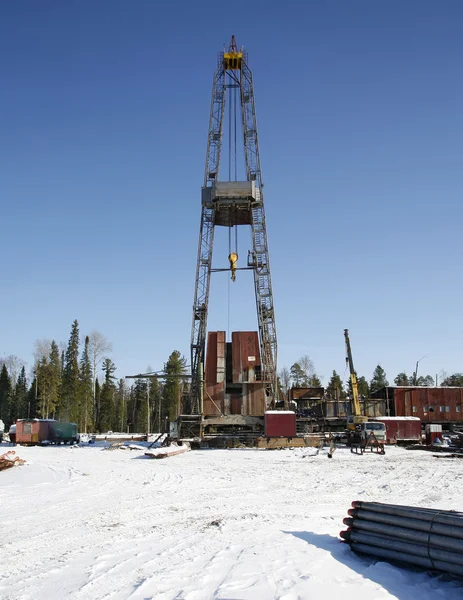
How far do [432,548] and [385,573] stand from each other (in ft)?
2.29

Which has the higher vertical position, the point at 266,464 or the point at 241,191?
the point at 241,191

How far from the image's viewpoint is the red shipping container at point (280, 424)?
36875 millimetres

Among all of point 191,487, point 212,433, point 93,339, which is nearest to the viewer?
point 191,487

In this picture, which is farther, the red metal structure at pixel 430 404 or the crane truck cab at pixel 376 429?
the red metal structure at pixel 430 404

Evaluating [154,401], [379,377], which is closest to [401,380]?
[379,377]

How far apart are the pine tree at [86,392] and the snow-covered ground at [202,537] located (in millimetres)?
57710

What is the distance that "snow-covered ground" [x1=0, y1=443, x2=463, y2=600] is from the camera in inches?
253

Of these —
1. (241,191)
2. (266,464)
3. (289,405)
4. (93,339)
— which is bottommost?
(266,464)

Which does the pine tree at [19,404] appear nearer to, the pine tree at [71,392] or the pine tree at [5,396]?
the pine tree at [5,396]

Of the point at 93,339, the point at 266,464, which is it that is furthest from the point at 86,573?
the point at 93,339

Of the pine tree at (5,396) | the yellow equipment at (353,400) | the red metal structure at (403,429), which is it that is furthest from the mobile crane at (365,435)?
the pine tree at (5,396)

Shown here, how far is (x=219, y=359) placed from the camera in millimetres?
40438

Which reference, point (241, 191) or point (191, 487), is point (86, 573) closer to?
point (191, 487)

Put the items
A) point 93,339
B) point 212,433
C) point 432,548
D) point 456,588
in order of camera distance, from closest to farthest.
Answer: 1. point 456,588
2. point 432,548
3. point 212,433
4. point 93,339
